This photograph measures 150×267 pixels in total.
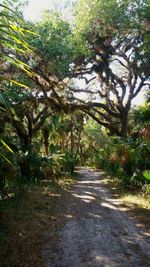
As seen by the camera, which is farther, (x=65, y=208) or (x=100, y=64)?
(x=100, y=64)

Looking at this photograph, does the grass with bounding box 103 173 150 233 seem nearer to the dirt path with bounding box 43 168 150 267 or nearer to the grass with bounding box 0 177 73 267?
the dirt path with bounding box 43 168 150 267

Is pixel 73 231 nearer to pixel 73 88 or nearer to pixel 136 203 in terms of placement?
pixel 136 203

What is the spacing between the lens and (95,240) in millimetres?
7941

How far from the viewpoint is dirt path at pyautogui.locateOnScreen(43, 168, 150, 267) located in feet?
21.7

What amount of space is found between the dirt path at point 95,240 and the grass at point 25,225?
28 centimetres

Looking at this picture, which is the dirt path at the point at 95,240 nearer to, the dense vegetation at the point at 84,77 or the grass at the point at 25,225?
the grass at the point at 25,225

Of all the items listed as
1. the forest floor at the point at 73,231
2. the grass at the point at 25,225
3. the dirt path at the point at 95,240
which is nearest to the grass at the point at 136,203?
the forest floor at the point at 73,231

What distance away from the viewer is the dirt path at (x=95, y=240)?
6.62 meters

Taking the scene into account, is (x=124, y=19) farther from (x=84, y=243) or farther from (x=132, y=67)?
(x=84, y=243)

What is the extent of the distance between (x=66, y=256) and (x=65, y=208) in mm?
4973

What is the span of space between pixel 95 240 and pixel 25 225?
7.31ft

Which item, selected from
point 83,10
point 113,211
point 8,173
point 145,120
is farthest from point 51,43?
point 113,211

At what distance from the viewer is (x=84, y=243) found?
7773 millimetres

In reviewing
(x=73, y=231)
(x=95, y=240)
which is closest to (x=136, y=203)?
(x=73, y=231)
